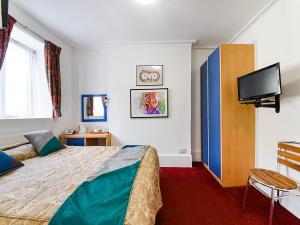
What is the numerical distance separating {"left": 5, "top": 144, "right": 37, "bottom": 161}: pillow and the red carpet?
1625mm

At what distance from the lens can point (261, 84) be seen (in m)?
2.17

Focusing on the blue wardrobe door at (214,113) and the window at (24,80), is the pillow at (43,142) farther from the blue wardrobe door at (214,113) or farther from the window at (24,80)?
the blue wardrobe door at (214,113)

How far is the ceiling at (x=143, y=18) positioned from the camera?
2.36 m

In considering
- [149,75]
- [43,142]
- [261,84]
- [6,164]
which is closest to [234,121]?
[261,84]

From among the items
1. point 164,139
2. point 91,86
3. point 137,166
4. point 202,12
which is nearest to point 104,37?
point 91,86

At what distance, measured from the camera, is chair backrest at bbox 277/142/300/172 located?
1785mm

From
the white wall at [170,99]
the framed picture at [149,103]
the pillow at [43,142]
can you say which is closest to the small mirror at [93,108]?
the white wall at [170,99]

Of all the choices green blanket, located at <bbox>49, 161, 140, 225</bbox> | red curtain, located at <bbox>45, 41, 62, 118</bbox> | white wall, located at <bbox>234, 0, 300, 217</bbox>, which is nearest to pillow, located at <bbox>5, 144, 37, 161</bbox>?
red curtain, located at <bbox>45, 41, 62, 118</bbox>

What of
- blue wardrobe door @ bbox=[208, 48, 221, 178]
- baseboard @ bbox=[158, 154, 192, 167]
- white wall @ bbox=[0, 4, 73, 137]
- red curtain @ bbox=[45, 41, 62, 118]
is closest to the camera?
white wall @ bbox=[0, 4, 73, 137]

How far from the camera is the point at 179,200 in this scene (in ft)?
7.47

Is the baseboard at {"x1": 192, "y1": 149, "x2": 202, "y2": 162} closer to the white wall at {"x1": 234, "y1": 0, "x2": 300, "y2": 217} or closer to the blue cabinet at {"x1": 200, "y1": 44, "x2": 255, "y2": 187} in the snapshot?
the blue cabinet at {"x1": 200, "y1": 44, "x2": 255, "y2": 187}

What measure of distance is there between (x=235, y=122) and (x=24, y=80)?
3435 mm

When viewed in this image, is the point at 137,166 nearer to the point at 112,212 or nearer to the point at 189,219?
the point at 112,212

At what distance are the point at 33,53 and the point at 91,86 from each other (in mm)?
1218
